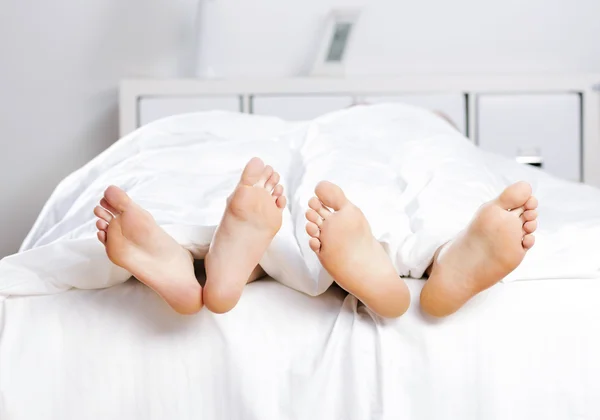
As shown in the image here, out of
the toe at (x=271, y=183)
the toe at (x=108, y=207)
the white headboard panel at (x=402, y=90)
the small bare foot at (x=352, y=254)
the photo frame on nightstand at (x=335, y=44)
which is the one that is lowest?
the small bare foot at (x=352, y=254)

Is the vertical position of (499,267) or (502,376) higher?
(499,267)

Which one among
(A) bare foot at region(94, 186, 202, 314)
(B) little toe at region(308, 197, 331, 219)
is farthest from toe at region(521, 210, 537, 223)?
(A) bare foot at region(94, 186, 202, 314)

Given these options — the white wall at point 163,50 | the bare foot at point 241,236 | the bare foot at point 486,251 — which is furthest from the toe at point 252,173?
the white wall at point 163,50

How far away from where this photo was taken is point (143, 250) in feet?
2.81

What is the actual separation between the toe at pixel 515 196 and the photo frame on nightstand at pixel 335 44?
1638 millimetres

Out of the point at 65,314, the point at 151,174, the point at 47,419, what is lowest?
the point at 47,419

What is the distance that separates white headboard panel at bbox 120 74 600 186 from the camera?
7.80 ft

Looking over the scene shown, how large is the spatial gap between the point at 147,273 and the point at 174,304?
5cm

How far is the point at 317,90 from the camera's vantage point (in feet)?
7.93

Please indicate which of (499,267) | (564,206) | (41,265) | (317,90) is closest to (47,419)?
(41,265)

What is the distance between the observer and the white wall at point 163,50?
2.64 m

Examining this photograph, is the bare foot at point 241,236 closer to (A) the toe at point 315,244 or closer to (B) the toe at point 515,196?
(A) the toe at point 315,244

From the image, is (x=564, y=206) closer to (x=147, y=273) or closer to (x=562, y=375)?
(x=562, y=375)

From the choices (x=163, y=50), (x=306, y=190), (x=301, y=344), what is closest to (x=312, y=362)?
(x=301, y=344)
